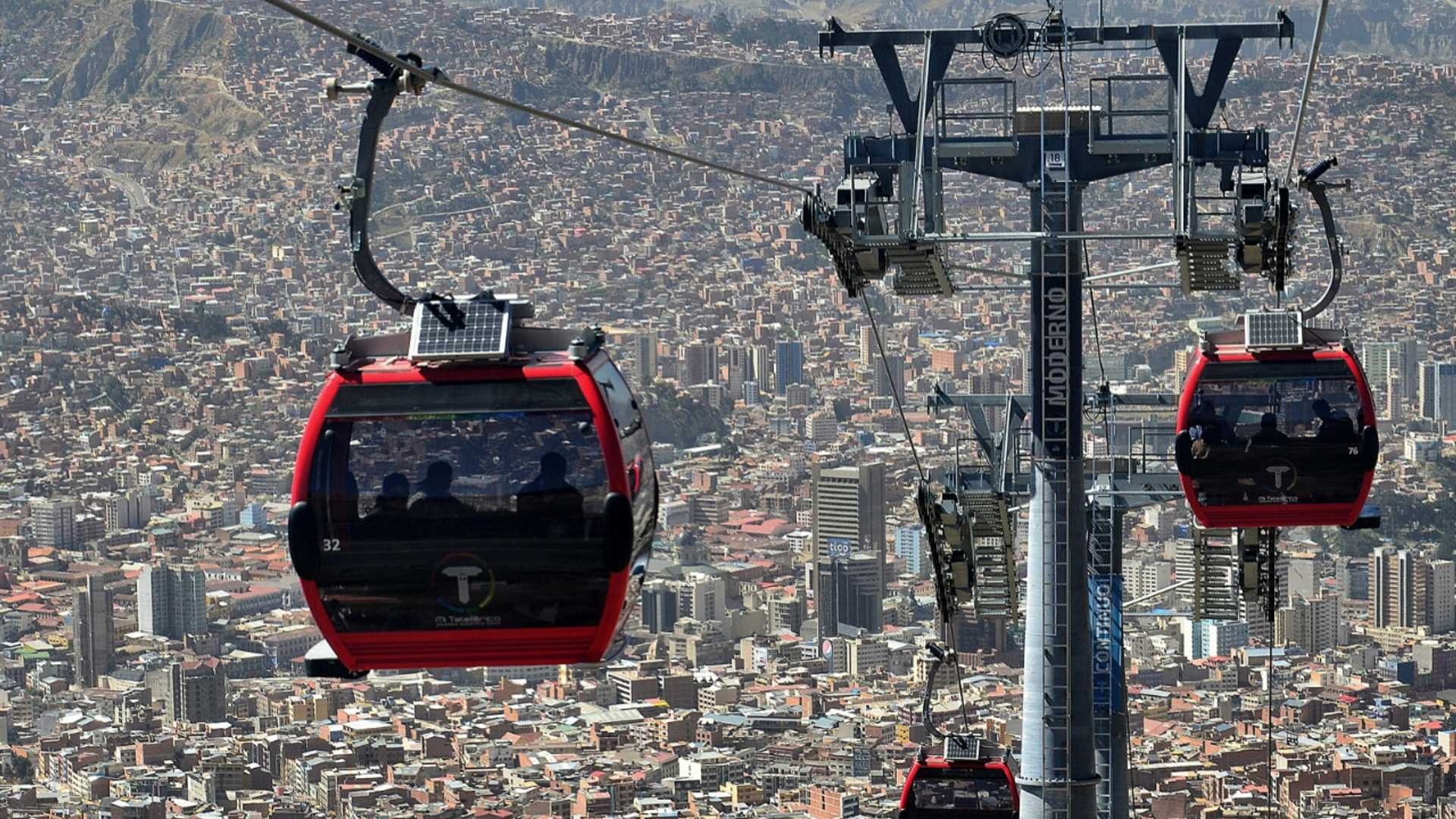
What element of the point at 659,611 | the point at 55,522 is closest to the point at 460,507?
the point at 659,611

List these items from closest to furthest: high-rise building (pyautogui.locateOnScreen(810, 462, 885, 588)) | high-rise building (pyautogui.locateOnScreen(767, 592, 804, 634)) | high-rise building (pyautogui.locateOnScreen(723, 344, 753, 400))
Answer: high-rise building (pyautogui.locateOnScreen(767, 592, 804, 634)) < high-rise building (pyautogui.locateOnScreen(810, 462, 885, 588)) < high-rise building (pyautogui.locateOnScreen(723, 344, 753, 400))

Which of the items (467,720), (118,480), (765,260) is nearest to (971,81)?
(467,720)

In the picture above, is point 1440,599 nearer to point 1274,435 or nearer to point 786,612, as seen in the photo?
point 786,612

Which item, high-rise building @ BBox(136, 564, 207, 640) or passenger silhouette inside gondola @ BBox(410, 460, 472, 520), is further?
high-rise building @ BBox(136, 564, 207, 640)

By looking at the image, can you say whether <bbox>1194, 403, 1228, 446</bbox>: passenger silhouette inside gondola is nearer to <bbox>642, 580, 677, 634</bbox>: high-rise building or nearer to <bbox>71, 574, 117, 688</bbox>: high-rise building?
<bbox>71, 574, 117, 688</bbox>: high-rise building

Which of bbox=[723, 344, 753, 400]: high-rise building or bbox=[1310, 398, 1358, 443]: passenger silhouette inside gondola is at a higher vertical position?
bbox=[723, 344, 753, 400]: high-rise building

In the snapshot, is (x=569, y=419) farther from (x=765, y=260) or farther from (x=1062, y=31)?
(x=765, y=260)

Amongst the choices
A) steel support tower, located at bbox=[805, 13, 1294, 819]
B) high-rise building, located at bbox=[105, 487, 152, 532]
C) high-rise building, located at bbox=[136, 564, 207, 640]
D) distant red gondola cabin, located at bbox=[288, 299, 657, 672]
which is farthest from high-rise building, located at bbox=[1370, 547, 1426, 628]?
distant red gondola cabin, located at bbox=[288, 299, 657, 672]
